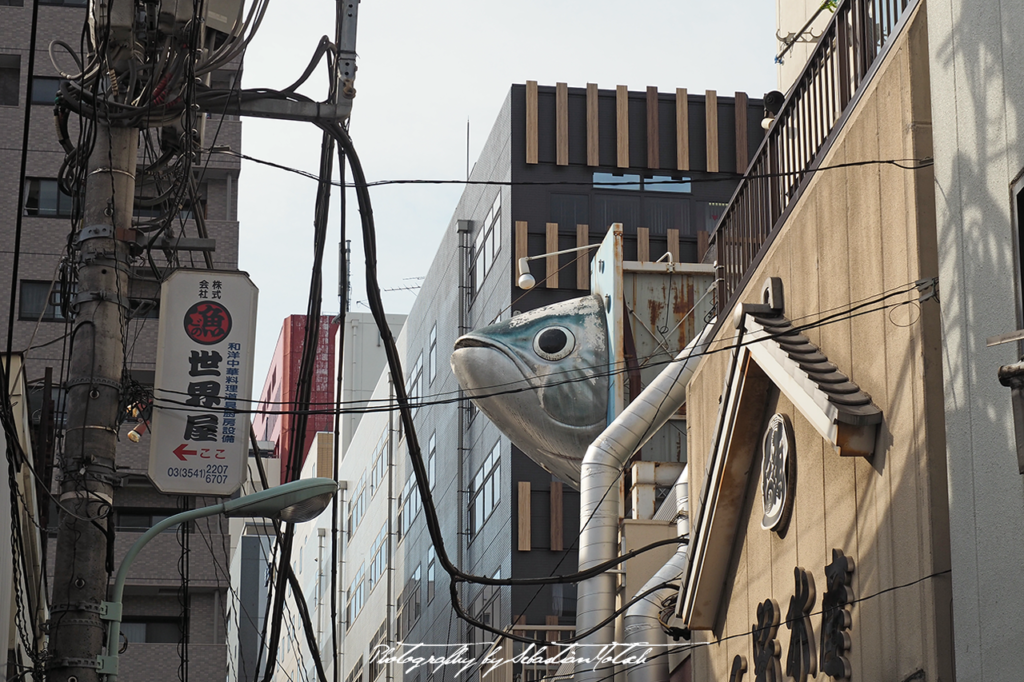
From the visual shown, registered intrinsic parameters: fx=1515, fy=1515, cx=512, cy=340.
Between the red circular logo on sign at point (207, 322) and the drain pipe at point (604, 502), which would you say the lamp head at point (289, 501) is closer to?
the red circular logo on sign at point (207, 322)

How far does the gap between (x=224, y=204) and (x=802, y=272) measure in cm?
3486

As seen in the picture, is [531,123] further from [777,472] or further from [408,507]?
[777,472]

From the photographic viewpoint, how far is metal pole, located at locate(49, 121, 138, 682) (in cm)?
1202

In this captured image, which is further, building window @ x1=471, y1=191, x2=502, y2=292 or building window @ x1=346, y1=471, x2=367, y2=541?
building window @ x1=346, y1=471, x2=367, y2=541

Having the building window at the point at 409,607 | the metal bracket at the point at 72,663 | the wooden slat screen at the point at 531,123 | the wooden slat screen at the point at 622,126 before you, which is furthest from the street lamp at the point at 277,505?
the building window at the point at 409,607

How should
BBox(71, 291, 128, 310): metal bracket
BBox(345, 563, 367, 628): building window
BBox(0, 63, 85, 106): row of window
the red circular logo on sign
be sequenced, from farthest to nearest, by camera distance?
1. BBox(345, 563, 367, 628): building window
2. BBox(0, 63, 85, 106): row of window
3. the red circular logo on sign
4. BBox(71, 291, 128, 310): metal bracket

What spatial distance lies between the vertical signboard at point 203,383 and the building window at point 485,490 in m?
27.1

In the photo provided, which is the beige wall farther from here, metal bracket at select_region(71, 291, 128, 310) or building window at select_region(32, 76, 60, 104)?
building window at select_region(32, 76, 60, 104)

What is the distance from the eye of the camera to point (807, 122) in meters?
14.4

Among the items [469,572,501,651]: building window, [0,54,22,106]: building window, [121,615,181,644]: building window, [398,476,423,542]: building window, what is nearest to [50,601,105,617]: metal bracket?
[469,572,501,651]: building window

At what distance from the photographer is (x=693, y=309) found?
29.8m

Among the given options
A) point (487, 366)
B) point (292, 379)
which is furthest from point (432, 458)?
point (292, 379)

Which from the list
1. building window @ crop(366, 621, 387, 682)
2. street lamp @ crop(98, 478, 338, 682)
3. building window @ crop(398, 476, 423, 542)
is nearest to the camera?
street lamp @ crop(98, 478, 338, 682)

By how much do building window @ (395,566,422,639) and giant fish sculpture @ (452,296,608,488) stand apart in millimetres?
20776
